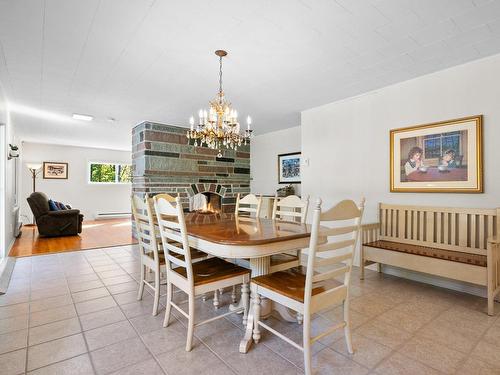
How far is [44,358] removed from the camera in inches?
66.2

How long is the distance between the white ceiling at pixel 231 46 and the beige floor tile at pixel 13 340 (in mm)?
2330

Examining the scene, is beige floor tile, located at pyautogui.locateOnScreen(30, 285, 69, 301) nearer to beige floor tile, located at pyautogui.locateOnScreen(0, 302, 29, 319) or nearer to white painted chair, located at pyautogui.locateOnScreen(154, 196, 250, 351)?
beige floor tile, located at pyautogui.locateOnScreen(0, 302, 29, 319)

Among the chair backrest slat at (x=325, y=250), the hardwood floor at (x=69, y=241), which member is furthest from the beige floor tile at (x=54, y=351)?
the hardwood floor at (x=69, y=241)

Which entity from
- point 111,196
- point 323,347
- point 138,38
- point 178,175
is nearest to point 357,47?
point 138,38

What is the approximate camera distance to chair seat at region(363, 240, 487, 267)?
2.42 meters

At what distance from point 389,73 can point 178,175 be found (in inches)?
154

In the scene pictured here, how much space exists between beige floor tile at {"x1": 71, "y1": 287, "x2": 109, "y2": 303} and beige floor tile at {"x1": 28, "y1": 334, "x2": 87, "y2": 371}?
29.0 inches

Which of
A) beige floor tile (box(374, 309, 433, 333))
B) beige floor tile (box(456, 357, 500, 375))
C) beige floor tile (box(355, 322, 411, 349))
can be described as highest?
beige floor tile (box(355, 322, 411, 349))

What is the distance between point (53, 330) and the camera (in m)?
2.01

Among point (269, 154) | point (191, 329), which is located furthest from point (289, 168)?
point (191, 329)

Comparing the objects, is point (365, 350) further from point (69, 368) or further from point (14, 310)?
point (14, 310)

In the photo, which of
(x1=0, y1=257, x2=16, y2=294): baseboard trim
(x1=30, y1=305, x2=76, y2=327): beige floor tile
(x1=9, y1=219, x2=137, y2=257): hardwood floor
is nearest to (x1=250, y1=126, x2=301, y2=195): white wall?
(x1=9, y1=219, x2=137, y2=257): hardwood floor

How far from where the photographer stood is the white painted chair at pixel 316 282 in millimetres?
1457

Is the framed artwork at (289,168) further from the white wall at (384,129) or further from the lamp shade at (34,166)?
the lamp shade at (34,166)
